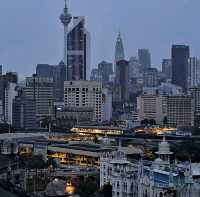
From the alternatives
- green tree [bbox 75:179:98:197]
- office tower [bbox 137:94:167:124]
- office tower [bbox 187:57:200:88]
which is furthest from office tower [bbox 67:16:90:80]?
green tree [bbox 75:179:98:197]

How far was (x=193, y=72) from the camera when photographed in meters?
91.3

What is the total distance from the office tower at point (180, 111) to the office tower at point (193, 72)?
123 ft

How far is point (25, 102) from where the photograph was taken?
167 feet

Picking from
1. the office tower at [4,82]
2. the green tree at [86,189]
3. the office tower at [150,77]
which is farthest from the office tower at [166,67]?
the green tree at [86,189]

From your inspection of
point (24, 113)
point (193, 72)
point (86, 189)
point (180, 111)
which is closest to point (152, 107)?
point (180, 111)

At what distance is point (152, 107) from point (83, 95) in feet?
22.6

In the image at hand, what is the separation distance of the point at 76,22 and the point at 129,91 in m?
13.1

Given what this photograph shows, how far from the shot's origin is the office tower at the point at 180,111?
5191 centimetres

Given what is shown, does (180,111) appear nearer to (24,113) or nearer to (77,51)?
(24,113)

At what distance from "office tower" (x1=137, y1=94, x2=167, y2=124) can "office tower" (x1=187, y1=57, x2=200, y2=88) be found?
33664mm

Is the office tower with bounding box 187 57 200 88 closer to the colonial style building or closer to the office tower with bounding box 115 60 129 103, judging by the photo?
the office tower with bounding box 115 60 129 103

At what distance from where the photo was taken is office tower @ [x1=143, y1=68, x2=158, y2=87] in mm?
96875

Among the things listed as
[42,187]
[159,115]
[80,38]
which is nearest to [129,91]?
[80,38]

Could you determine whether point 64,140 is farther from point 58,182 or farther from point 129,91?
point 129,91
